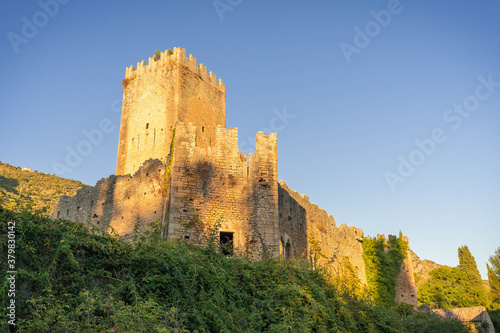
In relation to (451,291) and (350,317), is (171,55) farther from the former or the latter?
(451,291)

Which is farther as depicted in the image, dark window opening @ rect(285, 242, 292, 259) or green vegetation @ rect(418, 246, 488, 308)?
green vegetation @ rect(418, 246, 488, 308)

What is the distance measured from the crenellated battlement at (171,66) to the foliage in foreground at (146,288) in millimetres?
19103

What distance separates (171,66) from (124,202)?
12121mm

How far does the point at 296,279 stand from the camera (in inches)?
405

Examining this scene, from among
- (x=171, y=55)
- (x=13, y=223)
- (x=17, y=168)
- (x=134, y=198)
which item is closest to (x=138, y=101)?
(x=171, y=55)

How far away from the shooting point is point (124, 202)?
56.3 ft

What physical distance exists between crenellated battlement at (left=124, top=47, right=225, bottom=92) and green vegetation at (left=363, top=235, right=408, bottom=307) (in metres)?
13.9

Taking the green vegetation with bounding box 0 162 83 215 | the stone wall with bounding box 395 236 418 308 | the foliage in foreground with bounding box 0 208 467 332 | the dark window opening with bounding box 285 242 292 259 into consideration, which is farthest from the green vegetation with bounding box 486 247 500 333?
the green vegetation with bounding box 0 162 83 215

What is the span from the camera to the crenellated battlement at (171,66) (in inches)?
1061

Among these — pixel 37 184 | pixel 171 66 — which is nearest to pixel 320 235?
pixel 171 66

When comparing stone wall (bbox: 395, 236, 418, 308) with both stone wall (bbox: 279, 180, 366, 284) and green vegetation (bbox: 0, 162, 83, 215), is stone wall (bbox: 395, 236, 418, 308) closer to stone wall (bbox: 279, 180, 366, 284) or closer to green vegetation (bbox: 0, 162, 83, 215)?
stone wall (bbox: 279, 180, 366, 284)

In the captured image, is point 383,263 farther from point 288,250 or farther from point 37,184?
point 37,184

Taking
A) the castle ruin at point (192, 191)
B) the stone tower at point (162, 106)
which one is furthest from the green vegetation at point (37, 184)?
the castle ruin at point (192, 191)

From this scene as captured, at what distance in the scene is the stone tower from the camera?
2553cm
